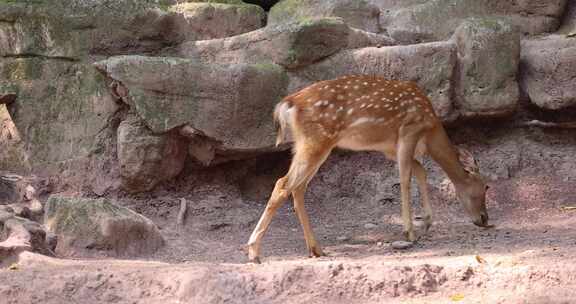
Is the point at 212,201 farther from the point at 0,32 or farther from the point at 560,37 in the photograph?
the point at 560,37

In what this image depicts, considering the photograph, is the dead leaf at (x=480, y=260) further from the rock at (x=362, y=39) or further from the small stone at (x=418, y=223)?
the rock at (x=362, y=39)

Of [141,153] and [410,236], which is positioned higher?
[141,153]

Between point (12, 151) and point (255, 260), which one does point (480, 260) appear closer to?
point (255, 260)

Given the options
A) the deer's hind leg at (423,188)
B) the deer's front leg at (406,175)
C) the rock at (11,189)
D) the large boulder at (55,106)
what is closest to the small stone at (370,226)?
the deer's hind leg at (423,188)

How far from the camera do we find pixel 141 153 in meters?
8.38

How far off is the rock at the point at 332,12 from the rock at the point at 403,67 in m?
0.98

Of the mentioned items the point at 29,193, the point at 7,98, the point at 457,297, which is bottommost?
the point at 29,193

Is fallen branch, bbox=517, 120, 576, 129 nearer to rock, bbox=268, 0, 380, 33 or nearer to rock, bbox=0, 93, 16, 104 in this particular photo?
rock, bbox=268, 0, 380, 33

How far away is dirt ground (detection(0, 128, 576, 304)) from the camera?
5434mm

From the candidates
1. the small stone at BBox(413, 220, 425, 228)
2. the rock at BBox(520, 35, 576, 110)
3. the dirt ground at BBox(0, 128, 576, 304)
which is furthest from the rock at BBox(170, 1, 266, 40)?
the rock at BBox(520, 35, 576, 110)

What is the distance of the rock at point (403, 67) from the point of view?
9.03 metres

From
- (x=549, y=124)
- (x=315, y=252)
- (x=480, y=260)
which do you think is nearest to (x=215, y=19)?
(x=315, y=252)

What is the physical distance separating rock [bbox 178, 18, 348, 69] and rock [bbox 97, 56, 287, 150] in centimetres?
26

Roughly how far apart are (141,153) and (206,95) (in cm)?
85
